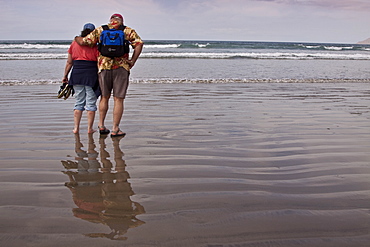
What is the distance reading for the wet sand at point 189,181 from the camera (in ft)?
7.02

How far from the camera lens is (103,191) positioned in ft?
9.20

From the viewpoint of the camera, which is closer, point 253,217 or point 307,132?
point 253,217

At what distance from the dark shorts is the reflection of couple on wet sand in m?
1.17

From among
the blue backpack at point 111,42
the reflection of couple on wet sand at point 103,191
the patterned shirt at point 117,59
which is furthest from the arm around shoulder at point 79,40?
the reflection of couple on wet sand at point 103,191

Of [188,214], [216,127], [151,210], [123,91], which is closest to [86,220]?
[151,210]

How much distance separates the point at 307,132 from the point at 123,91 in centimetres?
265

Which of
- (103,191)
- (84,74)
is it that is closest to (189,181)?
(103,191)

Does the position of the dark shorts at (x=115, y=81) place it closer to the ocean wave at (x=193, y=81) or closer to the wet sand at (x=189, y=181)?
the wet sand at (x=189, y=181)

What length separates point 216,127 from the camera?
207 inches

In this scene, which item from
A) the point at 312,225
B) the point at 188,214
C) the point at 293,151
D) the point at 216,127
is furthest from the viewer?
the point at 216,127

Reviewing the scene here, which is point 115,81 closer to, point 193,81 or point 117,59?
point 117,59

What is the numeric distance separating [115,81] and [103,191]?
2395 millimetres

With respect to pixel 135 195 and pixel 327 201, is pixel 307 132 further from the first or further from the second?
pixel 135 195

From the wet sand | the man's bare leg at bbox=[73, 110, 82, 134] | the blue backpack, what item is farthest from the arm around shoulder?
the wet sand
